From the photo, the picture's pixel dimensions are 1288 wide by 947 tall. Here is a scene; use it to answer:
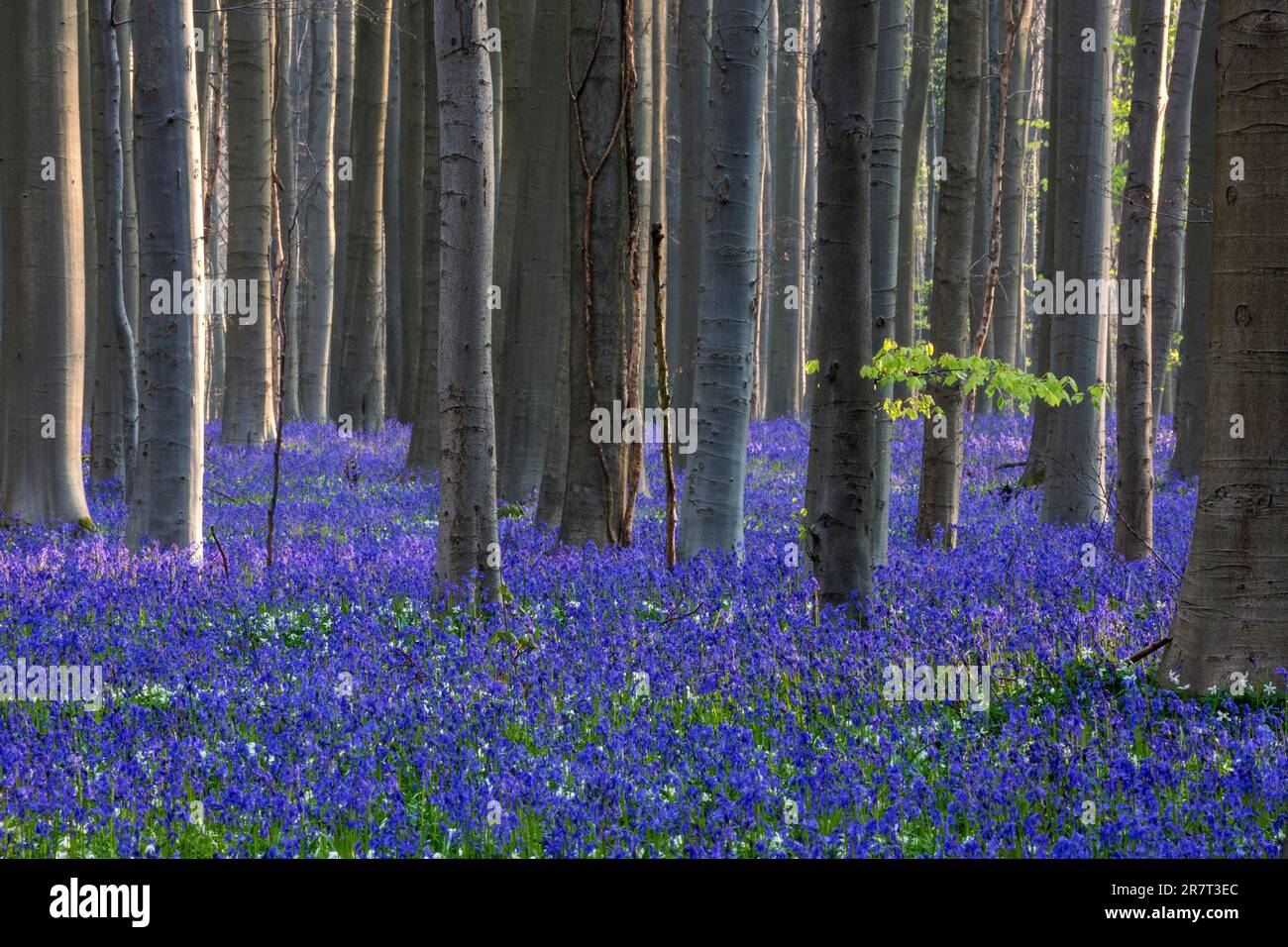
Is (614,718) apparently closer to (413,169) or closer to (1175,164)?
(1175,164)

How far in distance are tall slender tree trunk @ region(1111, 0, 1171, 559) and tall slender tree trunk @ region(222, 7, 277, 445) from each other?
11161mm

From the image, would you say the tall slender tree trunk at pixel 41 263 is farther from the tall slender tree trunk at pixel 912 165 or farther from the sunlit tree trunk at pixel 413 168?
the tall slender tree trunk at pixel 912 165

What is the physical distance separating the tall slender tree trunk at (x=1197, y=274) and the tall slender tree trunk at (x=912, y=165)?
139 inches

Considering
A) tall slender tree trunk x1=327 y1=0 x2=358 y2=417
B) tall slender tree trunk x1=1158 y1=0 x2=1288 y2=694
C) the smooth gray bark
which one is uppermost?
tall slender tree trunk x1=327 y1=0 x2=358 y2=417

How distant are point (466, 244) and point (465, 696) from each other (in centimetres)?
319

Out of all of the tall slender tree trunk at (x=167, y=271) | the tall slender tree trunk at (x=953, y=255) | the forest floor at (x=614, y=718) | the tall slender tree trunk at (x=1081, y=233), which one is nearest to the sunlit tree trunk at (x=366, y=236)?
the tall slender tree trunk at (x=167, y=271)

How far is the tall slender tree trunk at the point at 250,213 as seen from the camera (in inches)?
667

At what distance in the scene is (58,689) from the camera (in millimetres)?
6234

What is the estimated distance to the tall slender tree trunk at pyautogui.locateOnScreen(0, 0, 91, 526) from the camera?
11.4 meters

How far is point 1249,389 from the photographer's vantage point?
5.65 metres

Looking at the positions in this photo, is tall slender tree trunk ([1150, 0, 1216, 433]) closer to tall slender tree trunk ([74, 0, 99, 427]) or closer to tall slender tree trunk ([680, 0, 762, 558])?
tall slender tree trunk ([680, 0, 762, 558])

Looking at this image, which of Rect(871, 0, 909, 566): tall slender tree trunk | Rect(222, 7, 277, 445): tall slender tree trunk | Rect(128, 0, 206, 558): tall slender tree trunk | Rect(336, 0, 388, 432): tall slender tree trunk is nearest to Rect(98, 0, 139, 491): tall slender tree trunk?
Rect(128, 0, 206, 558): tall slender tree trunk

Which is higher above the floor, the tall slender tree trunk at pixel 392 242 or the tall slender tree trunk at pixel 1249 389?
the tall slender tree trunk at pixel 392 242
